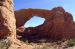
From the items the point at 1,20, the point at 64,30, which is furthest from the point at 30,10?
the point at 1,20

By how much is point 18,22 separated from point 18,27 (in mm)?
708

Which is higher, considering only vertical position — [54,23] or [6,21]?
[6,21]

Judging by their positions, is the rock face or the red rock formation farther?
Answer: the red rock formation

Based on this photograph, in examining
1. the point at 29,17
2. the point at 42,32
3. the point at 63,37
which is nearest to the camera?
the point at 63,37

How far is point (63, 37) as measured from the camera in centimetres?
2969

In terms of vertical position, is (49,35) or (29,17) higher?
(29,17)

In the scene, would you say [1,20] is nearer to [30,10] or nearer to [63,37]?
[63,37]

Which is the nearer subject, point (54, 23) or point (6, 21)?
point (6, 21)

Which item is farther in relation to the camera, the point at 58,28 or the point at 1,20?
the point at 58,28

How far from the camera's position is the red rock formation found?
3033 centimetres

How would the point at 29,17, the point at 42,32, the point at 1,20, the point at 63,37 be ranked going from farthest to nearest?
the point at 29,17 → the point at 42,32 → the point at 63,37 → the point at 1,20

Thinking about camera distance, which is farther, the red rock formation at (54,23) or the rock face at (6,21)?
the red rock formation at (54,23)

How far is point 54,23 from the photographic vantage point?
31141 mm

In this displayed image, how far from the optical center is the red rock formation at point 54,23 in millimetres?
30325
